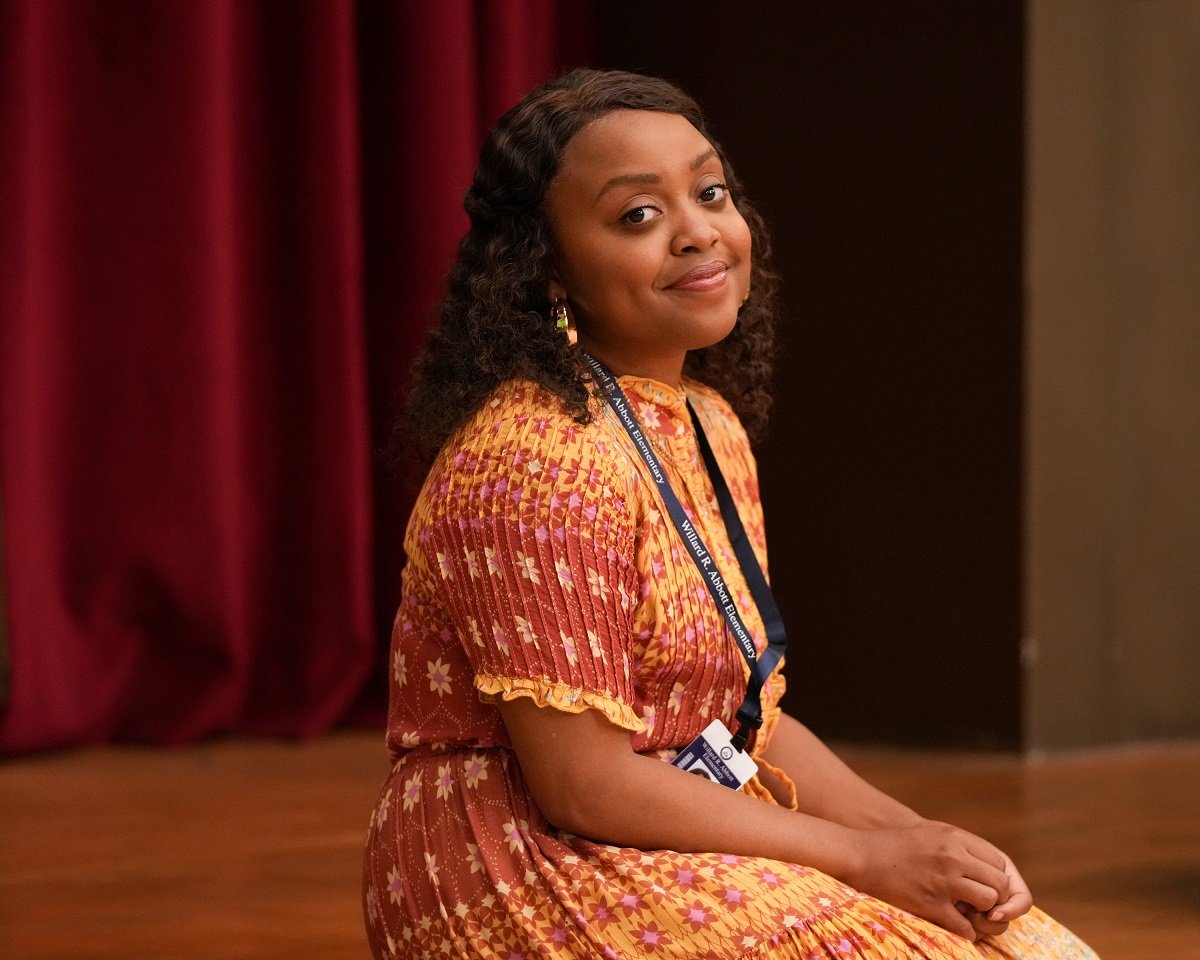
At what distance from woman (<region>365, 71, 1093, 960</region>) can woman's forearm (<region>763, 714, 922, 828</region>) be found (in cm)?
16

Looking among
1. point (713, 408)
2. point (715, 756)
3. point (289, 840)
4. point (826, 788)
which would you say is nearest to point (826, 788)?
point (826, 788)

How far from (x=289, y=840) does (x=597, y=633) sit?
1609mm

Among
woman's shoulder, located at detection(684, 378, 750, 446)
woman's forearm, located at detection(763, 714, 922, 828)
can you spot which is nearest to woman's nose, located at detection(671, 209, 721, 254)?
woman's shoulder, located at detection(684, 378, 750, 446)

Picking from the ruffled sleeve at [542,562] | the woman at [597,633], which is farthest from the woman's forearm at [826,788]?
the ruffled sleeve at [542,562]

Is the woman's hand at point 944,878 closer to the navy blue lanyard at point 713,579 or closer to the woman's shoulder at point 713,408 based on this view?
the navy blue lanyard at point 713,579

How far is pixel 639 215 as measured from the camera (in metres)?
1.68

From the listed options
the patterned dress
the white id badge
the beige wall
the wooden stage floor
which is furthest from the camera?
the beige wall

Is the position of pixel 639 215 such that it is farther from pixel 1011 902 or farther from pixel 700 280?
pixel 1011 902

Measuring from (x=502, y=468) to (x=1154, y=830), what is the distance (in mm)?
1918

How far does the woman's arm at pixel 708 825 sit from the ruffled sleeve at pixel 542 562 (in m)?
0.03

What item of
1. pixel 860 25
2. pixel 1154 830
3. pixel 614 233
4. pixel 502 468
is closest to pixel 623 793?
pixel 502 468

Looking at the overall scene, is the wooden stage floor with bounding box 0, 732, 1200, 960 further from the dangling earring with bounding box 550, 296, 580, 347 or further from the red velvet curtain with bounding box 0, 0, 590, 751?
the dangling earring with bounding box 550, 296, 580, 347

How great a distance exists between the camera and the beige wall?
11.8 feet

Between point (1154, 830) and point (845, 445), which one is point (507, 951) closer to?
point (1154, 830)
